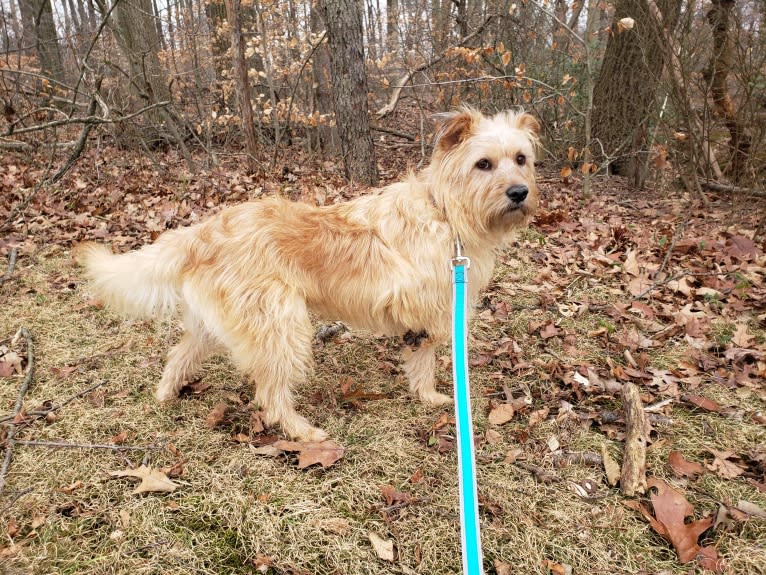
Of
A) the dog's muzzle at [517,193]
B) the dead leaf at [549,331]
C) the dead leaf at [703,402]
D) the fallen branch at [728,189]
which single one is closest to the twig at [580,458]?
the dead leaf at [703,402]

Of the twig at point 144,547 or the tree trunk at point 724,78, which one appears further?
the tree trunk at point 724,78

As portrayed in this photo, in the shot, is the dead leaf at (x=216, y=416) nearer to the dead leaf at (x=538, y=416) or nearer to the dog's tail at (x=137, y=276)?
the dog's tail at (x=137, y=276)

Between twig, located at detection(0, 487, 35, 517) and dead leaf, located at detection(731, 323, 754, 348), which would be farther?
dead leaf, located at detection(731, 323, 754, 348)

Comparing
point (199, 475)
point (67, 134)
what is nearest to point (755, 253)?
point (199, 475)

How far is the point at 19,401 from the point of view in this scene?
3131 millimetres

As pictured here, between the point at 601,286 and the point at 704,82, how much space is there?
3.89m

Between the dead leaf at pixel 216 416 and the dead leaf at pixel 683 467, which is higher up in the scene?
the dead leaf at pixel 216 416

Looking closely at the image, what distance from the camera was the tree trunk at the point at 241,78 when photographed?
7929mm

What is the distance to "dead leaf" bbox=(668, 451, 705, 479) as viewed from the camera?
2689 millimetres

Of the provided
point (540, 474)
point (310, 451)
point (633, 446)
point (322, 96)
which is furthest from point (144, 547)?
point (322, 96)

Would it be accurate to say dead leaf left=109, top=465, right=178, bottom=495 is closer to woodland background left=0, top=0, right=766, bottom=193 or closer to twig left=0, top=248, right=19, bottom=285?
twig left=0, top=248, right=19, bottom=285

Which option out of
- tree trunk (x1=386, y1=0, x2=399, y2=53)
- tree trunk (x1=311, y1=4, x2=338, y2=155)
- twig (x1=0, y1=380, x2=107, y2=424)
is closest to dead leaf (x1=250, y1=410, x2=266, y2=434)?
twig (x1=0, y1=380, x2=107, y2=424)

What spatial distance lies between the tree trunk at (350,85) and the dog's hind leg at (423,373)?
462 cm

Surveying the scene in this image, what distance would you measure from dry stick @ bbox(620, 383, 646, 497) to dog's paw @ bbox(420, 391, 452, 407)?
117 cm
